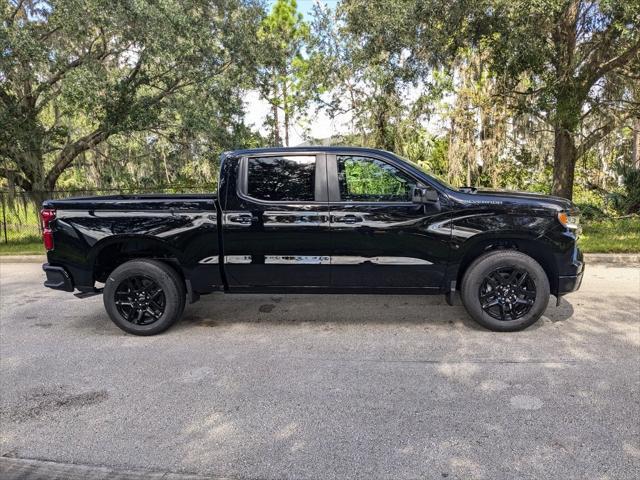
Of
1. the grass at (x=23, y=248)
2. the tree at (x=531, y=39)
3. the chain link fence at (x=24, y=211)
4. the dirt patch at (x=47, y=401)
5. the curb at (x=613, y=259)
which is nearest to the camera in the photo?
the dirt patch at (x=47, y=401)

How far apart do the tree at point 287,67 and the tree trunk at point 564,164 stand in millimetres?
9062

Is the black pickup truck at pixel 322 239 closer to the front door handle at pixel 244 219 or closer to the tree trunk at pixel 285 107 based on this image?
the front door handle at pixel 244 219

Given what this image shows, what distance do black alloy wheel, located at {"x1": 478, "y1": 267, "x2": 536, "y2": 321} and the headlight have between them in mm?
614

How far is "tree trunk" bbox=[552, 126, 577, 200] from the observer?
12.8 metres

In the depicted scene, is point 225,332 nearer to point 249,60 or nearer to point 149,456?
point 149,456

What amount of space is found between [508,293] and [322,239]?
6.56ft

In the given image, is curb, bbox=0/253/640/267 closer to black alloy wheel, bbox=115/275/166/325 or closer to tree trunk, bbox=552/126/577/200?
tree trunk, bbox=552/126/577/200

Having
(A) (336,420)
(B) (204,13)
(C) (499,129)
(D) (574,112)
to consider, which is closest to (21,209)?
(B) (204,13)

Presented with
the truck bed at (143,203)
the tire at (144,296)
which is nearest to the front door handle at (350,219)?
the truck bed at (143,203)

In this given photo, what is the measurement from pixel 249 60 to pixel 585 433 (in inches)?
498

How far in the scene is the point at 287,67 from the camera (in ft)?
75.3

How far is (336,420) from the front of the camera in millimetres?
3145

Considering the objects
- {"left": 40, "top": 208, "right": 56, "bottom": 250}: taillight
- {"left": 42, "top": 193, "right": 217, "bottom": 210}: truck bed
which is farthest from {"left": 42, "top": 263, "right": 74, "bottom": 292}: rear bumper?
{"left": 42, "top": 193, "right": 217, "bottom": 210}: truck bed

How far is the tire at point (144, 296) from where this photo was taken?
492 centimetres
